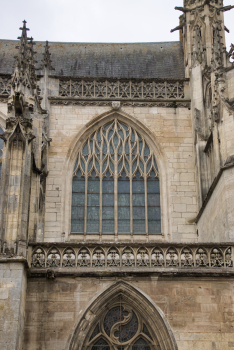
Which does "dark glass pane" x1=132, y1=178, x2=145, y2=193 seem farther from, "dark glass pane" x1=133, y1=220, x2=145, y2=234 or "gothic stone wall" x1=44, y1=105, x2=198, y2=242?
"dark glass pane" x1=133, y1=220, x2=145, y2=234

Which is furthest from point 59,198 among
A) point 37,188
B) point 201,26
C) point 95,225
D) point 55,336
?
point 201,26

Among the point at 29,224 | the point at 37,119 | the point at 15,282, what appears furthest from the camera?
the point at 37,119

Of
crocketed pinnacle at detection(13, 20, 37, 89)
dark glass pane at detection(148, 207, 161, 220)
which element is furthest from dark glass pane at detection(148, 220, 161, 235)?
crocketed pinnacle at detection(13, 20, 37, 89)

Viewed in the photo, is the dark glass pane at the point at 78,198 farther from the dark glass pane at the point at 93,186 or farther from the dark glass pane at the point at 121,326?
the dark glass pane at the point at 121,326

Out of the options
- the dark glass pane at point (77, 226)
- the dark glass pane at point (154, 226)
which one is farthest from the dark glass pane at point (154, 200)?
the dark glass pane at point (77, 226)

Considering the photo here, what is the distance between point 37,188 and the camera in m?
12.7

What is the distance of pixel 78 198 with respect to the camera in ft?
50.3

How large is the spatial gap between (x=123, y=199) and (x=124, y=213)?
0.39 m

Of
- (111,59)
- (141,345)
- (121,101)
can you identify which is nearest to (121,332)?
(141,345)

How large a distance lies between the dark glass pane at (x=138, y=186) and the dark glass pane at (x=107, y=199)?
24.4 inches

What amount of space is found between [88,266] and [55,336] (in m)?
1.45

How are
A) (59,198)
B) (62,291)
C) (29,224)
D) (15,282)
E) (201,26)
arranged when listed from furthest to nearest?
1. (201,26)
2. (59,198)
3. (29,224)
4. (62,291)
5. (15,282)

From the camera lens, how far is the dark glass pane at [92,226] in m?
15.0

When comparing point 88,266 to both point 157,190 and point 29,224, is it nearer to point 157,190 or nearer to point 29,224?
point 29,224
